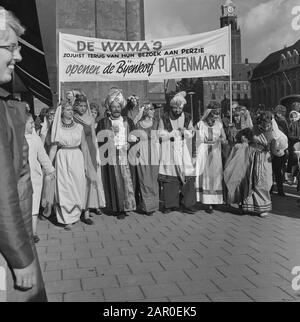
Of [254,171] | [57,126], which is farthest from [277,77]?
[57,126]

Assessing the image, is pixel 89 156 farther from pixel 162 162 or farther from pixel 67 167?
pixel 162 162

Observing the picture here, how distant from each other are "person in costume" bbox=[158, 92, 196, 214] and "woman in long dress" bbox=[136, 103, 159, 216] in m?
0.11

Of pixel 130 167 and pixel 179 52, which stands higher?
pixel 179 52

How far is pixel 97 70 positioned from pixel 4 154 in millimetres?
6639

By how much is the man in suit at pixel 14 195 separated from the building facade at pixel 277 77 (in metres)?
87.3

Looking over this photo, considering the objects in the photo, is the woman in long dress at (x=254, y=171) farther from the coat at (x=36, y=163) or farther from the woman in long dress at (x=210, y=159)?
the coat at (x=36, y=163)

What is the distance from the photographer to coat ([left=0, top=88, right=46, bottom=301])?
169 cm

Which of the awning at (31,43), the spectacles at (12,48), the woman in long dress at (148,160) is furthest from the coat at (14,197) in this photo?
the woman in long dress at (148,160)

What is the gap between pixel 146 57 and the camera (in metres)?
8.30

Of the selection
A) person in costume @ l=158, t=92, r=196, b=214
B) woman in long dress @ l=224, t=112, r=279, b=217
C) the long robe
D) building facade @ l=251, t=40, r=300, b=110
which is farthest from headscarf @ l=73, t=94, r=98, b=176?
building facade @ l=251, t=40, r=300, b=110

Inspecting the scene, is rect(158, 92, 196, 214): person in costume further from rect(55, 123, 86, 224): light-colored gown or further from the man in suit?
the man in suit

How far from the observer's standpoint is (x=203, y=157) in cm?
764

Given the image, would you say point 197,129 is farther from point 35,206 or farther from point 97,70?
point 35,206
